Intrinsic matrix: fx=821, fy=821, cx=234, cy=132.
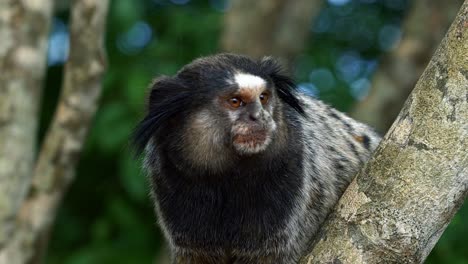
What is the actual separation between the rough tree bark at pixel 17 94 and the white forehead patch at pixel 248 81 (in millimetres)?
1158

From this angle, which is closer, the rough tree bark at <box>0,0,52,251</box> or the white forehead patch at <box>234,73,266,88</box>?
the white forehead patch at <box>234,73,266,88</box>

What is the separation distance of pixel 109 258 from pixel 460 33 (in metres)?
3.11

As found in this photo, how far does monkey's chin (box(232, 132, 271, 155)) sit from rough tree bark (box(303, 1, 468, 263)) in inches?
20.4

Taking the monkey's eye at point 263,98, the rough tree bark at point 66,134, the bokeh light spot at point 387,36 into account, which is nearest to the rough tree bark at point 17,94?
the rough tree bark at point 66,134

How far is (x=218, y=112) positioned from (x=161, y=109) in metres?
0.22

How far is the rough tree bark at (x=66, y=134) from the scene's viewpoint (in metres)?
3.76

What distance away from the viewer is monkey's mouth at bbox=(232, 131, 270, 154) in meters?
2.80

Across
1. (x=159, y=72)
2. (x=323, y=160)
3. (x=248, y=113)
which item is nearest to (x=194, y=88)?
(x=248, y=113)

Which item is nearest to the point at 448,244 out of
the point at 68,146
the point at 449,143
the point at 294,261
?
the point at 294,261

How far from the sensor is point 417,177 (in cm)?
222

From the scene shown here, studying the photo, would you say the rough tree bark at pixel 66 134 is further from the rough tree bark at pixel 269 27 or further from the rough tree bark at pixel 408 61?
the rough tree bark at pixel 408 61

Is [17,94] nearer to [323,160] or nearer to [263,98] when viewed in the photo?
[263,98]

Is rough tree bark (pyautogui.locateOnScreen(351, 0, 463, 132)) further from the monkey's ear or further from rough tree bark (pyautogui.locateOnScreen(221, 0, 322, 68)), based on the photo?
the monkey's ear

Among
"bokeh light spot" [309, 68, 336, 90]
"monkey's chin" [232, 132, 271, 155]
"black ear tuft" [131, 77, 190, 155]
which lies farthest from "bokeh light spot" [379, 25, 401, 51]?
"monkey's chin" [232, 132, 271, 155]
